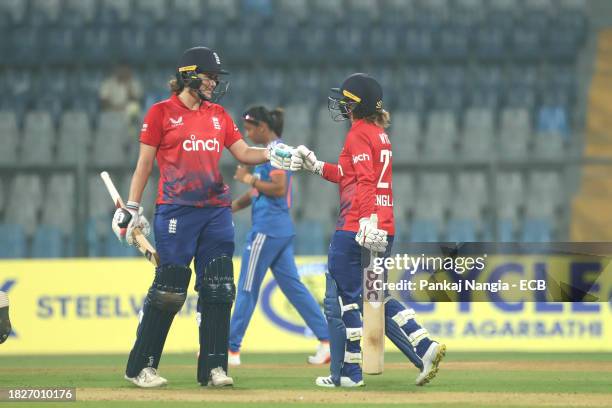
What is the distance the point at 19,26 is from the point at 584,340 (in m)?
11.4

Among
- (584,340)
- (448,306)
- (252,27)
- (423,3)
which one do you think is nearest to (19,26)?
(252,27)

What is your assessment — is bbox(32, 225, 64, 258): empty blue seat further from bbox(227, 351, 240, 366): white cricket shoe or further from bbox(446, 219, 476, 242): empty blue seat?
bbox(446, 219, 476, 242): empty blue seat

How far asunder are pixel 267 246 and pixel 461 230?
4968 millimetres

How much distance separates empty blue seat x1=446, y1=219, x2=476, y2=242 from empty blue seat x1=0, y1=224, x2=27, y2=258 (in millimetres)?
5167

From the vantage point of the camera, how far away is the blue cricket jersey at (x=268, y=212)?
10.1m

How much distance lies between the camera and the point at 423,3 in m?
19.4

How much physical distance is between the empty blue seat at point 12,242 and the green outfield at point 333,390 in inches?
75.9

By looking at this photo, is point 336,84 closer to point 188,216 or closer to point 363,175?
point 188,216

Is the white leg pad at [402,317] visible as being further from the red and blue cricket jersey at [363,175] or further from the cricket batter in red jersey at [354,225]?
the red and blue cricket jersey at [363,175]

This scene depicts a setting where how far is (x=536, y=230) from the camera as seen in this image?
14797mm

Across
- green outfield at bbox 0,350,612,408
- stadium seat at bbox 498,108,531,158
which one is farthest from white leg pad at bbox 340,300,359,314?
stadium seat at bbox 498,108,531,158

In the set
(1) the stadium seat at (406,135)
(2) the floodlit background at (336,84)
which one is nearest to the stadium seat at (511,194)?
(2) the floodlit background at (336,84)

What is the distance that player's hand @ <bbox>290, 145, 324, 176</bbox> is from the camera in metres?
7.78

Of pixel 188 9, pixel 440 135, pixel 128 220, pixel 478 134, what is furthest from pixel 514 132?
pixel 128 220
